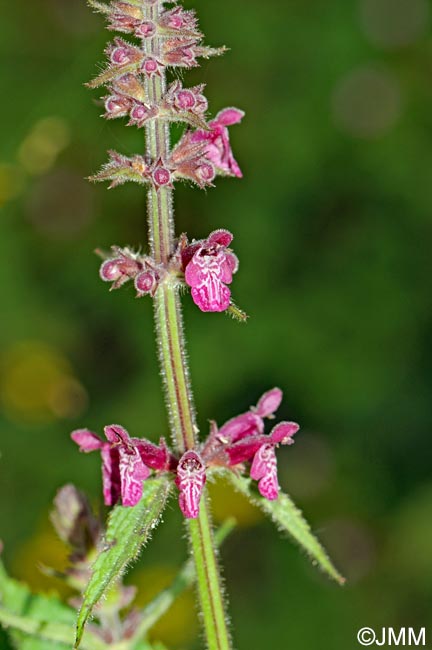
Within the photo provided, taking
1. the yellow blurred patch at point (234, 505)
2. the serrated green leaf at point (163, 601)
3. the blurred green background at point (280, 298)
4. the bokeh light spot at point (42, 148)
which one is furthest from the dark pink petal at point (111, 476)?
the yellow blurred patch at point (234, 505)

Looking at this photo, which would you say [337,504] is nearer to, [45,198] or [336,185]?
[336,185]

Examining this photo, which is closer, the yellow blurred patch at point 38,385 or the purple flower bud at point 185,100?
the purple flower bud at point 185,100

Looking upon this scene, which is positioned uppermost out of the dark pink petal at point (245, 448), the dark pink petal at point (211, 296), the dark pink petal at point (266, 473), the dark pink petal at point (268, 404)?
the dark pink petal at point (211, 296)

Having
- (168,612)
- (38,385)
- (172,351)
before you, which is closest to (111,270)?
(172,351)

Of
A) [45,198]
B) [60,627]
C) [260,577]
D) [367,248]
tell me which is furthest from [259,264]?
[60,627]

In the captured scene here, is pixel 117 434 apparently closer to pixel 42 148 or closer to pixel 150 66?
pixel 150 66

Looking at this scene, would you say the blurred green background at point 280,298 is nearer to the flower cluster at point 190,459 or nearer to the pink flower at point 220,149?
the flower cluster at point 190,459

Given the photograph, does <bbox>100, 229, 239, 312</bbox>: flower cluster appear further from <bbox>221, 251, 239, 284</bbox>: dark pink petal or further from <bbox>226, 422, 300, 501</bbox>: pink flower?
<bbox>226, 422, 300, 501</bbox>: pink flower
